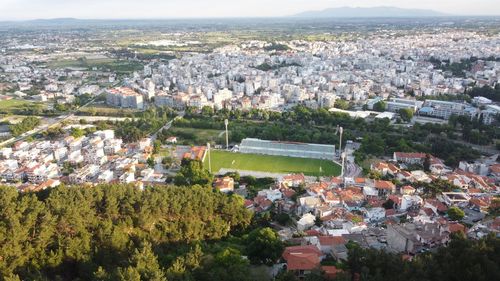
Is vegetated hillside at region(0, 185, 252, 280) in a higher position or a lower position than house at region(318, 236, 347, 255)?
higher

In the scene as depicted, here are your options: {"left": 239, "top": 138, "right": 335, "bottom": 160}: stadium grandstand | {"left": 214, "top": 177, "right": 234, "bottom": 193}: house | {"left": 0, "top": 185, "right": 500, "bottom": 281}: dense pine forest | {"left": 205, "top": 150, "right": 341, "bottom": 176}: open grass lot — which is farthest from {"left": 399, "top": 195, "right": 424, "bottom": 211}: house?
{"left": 239, "top": 138, "right": 335, "bottom": 160}: stadium grandstand

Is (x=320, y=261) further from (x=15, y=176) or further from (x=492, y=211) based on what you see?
(x=15, y=176)

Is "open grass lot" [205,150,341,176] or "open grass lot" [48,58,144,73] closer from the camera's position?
"open grass lot" [205,150,341,176]

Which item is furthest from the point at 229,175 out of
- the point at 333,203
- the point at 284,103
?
the point at 284,103

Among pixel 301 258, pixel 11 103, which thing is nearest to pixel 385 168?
pixel 301 258

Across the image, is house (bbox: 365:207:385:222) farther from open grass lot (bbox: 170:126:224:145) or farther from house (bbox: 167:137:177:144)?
house (bbox: 167:137:177:144)

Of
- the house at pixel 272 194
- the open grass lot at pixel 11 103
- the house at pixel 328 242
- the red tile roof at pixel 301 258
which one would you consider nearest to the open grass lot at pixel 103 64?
the open grass lot at pixel 11 103

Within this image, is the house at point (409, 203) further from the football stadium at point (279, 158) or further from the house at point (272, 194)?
the football stadium at point (279, 158)
